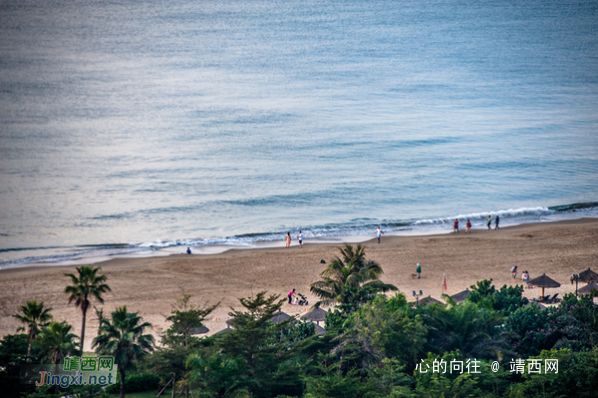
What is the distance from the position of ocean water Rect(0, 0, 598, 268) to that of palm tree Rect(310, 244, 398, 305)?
18055 mm

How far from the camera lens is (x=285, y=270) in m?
38.1

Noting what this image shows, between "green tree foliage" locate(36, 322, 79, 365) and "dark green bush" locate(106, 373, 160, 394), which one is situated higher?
"green tree foliage" locate(36, 322, 79, 365)

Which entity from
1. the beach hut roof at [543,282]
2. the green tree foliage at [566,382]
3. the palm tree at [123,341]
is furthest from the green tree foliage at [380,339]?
the beach hut roof at [543,282]

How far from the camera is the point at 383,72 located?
348 feet

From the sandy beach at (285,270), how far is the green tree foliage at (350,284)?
187 inches

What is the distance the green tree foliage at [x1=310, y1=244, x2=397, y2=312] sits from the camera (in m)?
26.5

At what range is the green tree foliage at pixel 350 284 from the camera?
2648 centimetres

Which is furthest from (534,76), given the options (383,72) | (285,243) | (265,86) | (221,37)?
(285,243)

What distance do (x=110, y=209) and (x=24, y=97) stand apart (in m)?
41.1

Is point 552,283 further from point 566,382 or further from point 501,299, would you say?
point 566,382

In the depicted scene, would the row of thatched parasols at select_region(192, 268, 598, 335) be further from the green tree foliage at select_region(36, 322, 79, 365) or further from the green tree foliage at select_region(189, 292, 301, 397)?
the green tree foliage at select_region(36, 322, 79, 365)

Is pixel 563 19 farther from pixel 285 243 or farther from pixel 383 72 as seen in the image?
pixel 285 243

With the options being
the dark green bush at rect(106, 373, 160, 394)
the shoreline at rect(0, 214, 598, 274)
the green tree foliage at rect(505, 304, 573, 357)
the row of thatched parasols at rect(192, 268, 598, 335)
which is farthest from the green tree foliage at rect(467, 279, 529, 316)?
the shoreline at rect(0, 214, 598, 274)

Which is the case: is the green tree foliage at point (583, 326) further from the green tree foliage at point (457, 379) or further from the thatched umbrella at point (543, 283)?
the thatched umbrella at point (543, 283)
